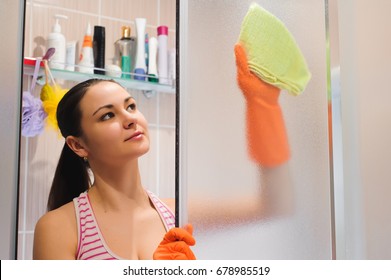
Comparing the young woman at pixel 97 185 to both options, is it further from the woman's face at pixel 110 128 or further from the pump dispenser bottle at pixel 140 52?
the pump dispenser bottle at pixel 140 52

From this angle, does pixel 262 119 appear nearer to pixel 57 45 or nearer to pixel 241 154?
pixel 241 154

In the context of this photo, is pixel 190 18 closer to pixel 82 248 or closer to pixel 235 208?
pixel 235 208

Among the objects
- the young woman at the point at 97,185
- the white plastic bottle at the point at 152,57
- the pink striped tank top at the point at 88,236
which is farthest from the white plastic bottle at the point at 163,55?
the pink striped tank top at the point at 88,236

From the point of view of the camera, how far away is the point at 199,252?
2.88ft

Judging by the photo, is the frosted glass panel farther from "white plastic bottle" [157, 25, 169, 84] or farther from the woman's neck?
"white plastic bottle" [157, 25, 169, 84]

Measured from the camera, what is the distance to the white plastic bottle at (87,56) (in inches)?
49.6

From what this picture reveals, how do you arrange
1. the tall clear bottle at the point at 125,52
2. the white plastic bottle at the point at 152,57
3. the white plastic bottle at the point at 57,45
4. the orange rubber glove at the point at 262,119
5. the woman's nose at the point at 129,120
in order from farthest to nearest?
the white plastic bottle at the point at 152,57, the tall clear bottle at the point at 125,52, the white plastic bottle at the point at 57,45, the woman's nose at the point at 129,120, the orange rubber glove at the point at 262,119

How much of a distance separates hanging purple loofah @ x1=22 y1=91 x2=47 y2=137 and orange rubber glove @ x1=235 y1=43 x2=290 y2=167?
473 mm

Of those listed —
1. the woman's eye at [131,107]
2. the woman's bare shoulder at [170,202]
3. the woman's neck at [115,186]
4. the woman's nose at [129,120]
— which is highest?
the woman's eye at [131,107]

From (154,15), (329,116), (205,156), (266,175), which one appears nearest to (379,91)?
(329,116)

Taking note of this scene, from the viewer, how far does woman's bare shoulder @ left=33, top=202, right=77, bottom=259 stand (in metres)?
1.03

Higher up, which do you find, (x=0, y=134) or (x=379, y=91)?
(x=379, y=91)

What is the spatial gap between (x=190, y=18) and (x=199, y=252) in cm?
43

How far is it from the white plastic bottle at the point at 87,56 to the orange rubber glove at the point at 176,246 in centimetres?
59
